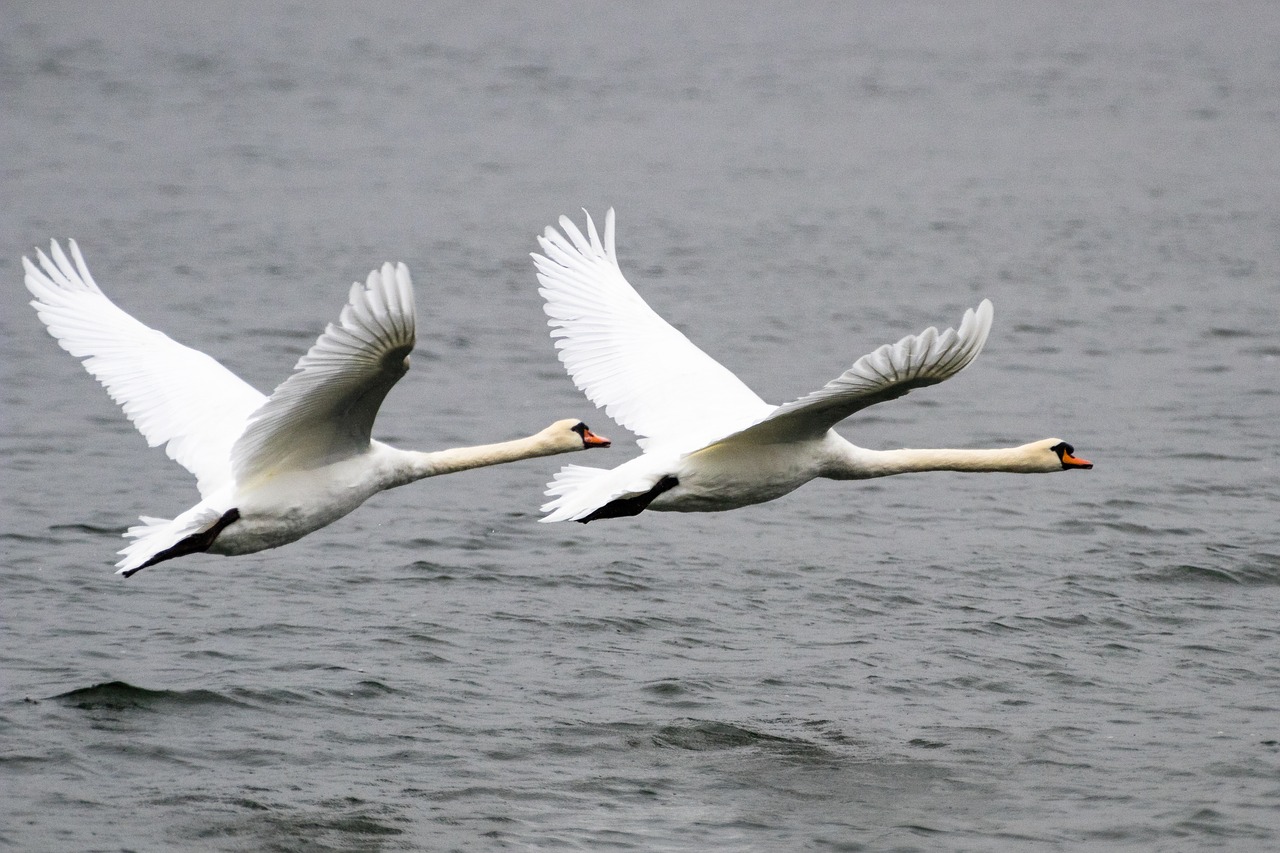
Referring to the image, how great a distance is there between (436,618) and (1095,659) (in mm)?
4359

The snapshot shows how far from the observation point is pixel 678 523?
16500 millimetres

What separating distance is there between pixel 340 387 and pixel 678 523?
686cm

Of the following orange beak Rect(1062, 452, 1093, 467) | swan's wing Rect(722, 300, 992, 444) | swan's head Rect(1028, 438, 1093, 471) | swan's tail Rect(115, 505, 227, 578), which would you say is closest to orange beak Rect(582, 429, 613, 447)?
swan's wing Rect(722, 300, 992, 444)

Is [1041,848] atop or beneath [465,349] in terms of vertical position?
beneath

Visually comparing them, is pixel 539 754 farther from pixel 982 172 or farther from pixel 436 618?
pixel 982 172

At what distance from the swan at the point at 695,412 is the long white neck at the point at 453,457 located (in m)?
0.26

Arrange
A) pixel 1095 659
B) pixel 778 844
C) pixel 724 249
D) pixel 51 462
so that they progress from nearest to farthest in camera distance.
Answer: pixel 778 844
pixel 1095 659
pixel 51 462
pixel 724 249

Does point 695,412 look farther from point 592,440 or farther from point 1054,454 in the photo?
point 1054,454

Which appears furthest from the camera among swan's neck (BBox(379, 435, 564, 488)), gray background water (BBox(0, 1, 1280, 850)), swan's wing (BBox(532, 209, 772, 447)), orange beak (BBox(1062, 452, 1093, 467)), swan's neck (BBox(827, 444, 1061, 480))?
swan's wing (BBox(532, 209, 772, 447))

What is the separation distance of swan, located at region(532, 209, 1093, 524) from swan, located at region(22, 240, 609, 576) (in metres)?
0.59

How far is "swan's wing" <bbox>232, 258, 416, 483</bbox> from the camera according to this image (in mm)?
8875

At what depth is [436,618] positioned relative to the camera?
13742mm

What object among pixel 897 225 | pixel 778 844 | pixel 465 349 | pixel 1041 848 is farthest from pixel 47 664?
pixel 897 225

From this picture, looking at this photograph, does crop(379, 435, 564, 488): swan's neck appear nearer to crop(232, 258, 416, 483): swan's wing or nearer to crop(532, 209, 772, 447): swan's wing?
crop(232, 258, 416, 483): swan's wing
